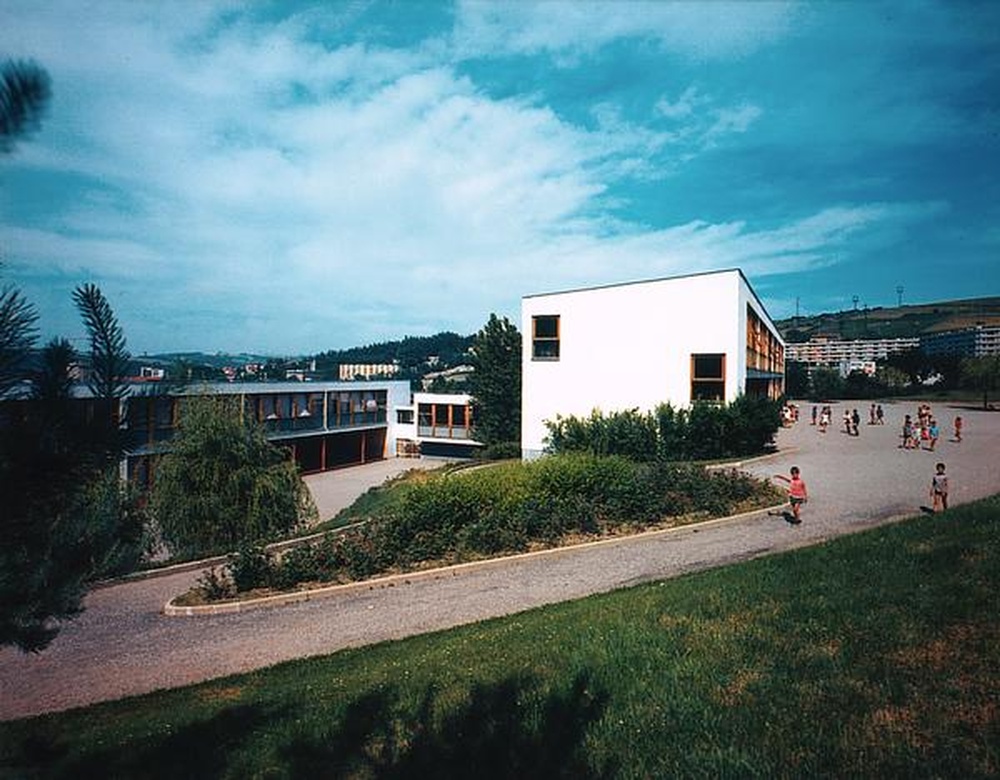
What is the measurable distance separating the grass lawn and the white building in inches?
767

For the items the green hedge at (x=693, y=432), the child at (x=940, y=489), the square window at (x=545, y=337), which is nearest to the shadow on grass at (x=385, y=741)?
the child at (x=940, y=489)

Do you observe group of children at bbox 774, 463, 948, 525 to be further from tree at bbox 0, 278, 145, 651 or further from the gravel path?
tree at bbox 0, 278, 145, 651

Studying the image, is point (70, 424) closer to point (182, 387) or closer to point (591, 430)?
point (182, 387)

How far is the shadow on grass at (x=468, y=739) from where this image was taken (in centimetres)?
439

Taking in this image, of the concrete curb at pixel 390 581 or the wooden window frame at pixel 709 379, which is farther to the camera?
the wooden window frame at pixel 709 379

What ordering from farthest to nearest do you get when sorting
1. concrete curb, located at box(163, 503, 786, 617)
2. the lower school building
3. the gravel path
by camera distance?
1. the lower school building
2. concrete curb, located at box(163, 503, 786, 617)
3. the gravel path

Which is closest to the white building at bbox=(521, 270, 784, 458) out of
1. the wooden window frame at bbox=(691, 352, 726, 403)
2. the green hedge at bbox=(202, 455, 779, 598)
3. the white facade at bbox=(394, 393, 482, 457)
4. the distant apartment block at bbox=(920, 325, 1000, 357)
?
the wooden window frame at bbox=(691, 352, 726, 403)

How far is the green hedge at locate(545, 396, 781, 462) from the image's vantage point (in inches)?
965

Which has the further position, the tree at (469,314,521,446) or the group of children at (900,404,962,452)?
the tree at (469,314,521,446)

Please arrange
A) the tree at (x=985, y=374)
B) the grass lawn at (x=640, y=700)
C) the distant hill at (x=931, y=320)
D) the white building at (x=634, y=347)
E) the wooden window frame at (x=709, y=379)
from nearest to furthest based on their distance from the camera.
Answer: the grass lawn at (x=640, y=700), the wooden window frame at (x=709, y=379), the white building at (x=634, y=347), the tree at (x=985, y=374), the distant hill at (x=931, y=320)

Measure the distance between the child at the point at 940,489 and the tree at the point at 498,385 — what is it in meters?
32.5

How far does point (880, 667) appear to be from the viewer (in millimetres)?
5266

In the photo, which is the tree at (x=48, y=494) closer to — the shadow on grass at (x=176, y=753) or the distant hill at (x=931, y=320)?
the shadow on grass at (x=176, y=753)

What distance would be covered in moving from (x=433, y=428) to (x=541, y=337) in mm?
21380
